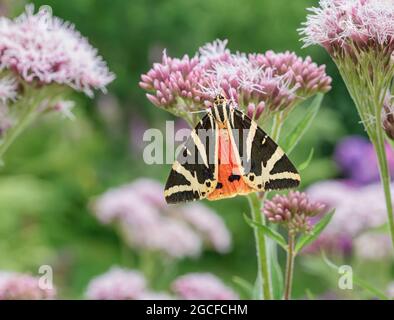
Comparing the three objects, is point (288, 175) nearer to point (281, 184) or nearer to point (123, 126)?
point (281, 184)

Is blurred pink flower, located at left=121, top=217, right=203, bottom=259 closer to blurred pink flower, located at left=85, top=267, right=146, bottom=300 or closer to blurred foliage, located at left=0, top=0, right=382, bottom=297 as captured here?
blurred pink flower, located at left=85, top=267, right=146, bottom=300

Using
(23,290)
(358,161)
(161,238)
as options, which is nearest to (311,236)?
(23,290)

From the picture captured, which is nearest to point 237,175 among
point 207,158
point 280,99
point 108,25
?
point 207,158

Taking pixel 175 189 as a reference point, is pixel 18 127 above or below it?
above

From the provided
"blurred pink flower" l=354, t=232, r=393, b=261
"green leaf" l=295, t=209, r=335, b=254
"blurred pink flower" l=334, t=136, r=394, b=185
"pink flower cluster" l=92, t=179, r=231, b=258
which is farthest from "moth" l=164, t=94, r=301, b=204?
"blurred pink flower" l=334, t=136, r=394, b=185

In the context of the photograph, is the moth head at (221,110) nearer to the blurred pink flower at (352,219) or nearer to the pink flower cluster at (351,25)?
the pink flower cluster at (351,25)

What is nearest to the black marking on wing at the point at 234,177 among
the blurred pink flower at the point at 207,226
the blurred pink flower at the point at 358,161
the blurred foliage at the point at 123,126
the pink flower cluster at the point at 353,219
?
the pink flower cluster at the point at 353,219
